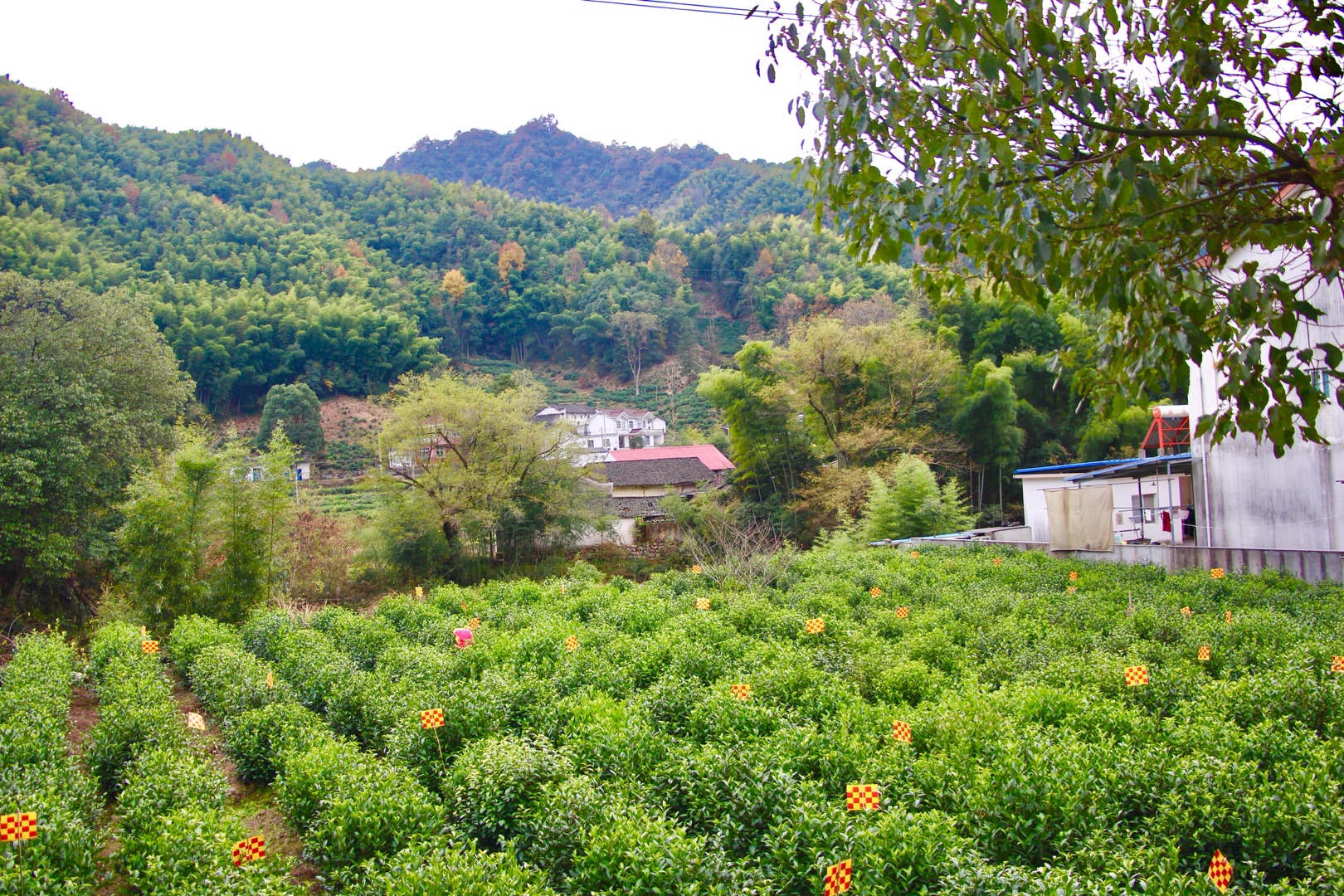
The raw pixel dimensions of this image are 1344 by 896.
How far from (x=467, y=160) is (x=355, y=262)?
287ft

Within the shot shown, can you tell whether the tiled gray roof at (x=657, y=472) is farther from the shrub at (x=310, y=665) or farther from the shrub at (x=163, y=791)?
the shrub at (x=163, y=791)

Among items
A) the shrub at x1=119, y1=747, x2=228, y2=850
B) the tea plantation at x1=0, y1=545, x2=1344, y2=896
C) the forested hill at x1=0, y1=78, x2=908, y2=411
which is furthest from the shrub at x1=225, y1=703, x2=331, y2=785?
the forested hill at x1=0, y1=78, x2=908, y2=411

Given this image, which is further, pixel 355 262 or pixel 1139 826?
pixel 355 262

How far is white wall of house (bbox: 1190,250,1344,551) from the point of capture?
1160 cm

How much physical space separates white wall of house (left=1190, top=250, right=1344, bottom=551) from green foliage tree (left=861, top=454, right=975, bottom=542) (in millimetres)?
7472

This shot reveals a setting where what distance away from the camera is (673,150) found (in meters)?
128

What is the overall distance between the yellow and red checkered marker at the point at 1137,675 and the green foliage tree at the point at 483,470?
17.7m

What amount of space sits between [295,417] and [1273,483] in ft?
128

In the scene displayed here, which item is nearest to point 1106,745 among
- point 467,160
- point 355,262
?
point 355,262

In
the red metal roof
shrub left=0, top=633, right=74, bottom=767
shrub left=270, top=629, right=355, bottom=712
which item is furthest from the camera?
the red metal roof

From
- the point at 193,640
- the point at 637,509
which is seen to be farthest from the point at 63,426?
the point at 637,509

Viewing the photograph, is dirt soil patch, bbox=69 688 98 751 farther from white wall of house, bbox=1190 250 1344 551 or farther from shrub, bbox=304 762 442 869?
white wall of house, bbox=1190 250 1344 551

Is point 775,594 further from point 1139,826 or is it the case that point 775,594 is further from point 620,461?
point 620,461

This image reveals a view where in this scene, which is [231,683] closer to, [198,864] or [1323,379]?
[198,864]
